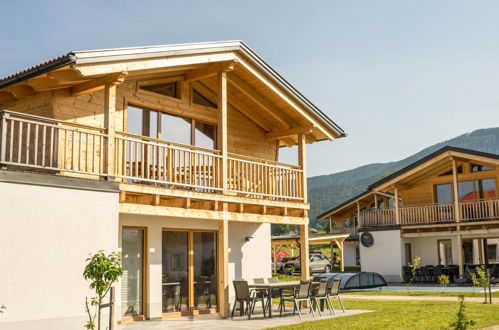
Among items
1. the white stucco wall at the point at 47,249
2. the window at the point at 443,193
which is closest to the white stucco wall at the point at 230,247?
the white stucco wall at the point at 47,249

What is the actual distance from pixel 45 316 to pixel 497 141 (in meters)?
175

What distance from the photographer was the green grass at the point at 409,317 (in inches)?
447

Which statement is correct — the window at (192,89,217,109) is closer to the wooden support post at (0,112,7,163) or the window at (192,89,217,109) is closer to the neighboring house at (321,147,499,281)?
the wooden support post at (0,112,7,163)

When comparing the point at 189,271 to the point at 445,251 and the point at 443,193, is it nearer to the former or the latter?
the point at 443,193

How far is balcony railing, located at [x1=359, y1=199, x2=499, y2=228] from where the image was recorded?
26172 mm

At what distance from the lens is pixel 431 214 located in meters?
28.1

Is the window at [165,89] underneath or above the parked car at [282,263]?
above

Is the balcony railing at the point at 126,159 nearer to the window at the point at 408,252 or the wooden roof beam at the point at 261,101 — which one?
the wooden roof beam at the point at 261,101

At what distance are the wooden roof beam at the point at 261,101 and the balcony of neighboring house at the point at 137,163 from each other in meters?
1.53

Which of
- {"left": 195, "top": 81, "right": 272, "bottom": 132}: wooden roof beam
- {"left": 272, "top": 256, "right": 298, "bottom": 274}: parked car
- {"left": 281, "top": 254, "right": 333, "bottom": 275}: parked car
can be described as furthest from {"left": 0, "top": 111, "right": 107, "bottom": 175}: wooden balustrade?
{"left": 272, "top": 256, "right": 298, "bottom": 274}: parked car

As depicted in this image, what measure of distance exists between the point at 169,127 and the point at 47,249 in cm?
580

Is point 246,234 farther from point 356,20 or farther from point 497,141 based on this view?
point 497,141

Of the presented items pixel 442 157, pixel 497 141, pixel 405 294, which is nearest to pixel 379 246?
pixel 442 157

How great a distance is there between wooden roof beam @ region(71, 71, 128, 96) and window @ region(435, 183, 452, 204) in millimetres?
21704
